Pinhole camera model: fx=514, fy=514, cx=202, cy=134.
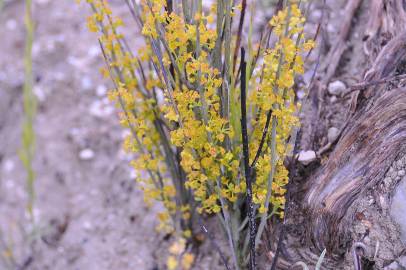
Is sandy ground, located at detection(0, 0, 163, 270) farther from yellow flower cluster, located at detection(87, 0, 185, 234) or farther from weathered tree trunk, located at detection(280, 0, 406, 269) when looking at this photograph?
weathered tree trunk, located at detection(280, 0, 406, 269)

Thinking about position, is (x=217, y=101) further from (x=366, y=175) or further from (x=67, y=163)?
(x=67, y=163)

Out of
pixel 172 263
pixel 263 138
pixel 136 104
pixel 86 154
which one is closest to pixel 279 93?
pixel 263 138

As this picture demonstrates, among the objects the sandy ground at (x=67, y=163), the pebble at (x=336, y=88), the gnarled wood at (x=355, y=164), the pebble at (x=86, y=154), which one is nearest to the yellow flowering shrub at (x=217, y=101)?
the gnarled wood at (x=355, y=164)

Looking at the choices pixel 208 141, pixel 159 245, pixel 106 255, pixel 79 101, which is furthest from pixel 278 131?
pixel 79 101

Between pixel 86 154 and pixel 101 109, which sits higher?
pixel 101 109

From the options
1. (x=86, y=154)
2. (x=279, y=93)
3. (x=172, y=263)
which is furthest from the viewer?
(x=86, y=154)

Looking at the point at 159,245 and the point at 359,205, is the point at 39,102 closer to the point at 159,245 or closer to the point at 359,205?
the point at 159,245

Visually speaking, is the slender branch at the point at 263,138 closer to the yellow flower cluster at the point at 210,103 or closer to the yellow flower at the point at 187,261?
the yellow flower cluster at the point at 210,103

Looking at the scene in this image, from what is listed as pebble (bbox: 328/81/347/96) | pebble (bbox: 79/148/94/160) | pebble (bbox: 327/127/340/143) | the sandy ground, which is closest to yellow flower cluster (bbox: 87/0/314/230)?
pebble (bbox: 327/127/340/143)
